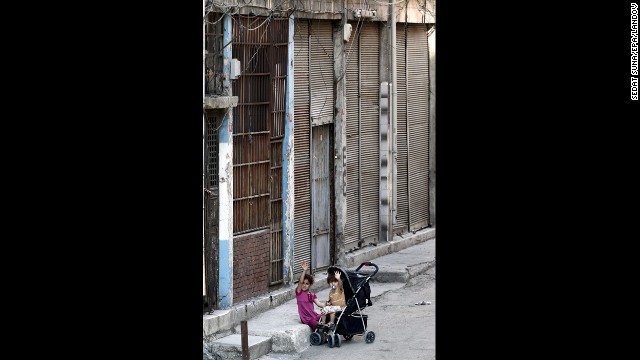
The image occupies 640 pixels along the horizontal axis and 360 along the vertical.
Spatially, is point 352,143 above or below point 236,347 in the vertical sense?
above

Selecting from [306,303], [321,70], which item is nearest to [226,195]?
[306,303]

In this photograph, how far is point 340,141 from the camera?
61.8 feet

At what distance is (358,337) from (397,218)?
6.89 meters

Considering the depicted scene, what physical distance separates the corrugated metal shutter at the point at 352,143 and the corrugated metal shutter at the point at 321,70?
77cm

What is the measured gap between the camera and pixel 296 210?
1748 cm

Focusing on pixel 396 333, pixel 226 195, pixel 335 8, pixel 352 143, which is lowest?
pixel 396 333

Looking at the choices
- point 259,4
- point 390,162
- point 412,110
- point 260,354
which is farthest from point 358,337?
point 412,110

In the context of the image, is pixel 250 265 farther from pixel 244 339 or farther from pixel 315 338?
pixel 244 339

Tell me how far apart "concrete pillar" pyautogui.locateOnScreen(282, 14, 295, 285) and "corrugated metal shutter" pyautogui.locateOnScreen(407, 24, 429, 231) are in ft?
18.6

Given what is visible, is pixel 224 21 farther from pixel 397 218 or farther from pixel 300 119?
pixel 397 218

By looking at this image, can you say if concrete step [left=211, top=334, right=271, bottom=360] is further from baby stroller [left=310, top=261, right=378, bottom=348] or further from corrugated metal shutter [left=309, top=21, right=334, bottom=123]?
corrugated metal shutter [left=309, top=21, right=334, bottom=123]

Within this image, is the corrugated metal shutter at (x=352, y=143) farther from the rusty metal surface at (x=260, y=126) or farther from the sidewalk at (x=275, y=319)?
the rusty metal surface at (x=260, y=126)

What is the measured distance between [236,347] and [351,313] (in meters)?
1.56

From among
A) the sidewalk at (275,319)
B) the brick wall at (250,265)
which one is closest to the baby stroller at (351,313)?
the sidewalk at (275,319)
